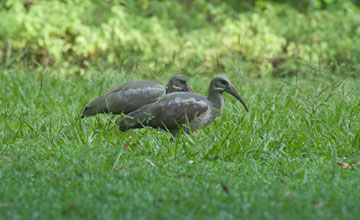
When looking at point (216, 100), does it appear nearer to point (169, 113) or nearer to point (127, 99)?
point (169, 113)

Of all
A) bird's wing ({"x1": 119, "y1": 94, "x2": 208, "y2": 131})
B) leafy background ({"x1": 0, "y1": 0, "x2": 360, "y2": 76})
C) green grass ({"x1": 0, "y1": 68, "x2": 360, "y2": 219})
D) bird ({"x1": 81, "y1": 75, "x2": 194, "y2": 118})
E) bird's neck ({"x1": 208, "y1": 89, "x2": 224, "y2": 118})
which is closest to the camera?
green grass ({"x1": 0, "y1": 68, "x2": 360, "y2": 219})

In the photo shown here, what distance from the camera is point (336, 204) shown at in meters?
3.23

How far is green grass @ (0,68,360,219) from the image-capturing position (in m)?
3.14

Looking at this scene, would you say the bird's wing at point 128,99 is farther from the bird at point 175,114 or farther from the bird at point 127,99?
the bird at point 175,114

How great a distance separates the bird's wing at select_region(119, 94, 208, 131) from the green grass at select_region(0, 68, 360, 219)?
0.42ft

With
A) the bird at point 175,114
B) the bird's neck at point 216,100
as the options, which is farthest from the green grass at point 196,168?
the bird's neck at point 216,100

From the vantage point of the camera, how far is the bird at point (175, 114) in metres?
4.99

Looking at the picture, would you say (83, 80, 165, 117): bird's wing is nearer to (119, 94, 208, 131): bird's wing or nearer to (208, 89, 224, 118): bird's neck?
(119, 94, 208, 131): bird's wing

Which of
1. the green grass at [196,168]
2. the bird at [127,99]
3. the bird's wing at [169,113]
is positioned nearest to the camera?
the green grass at [196,168]

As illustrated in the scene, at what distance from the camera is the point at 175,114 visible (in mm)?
5004

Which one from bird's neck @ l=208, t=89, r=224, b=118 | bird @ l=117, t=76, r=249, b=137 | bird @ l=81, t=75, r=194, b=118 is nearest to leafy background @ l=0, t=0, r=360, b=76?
bird @ l=81, t=75, r=194, b=118

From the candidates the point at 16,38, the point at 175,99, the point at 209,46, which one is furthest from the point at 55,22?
the point at 175,99

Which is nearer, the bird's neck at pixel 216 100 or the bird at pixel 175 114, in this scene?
the bird at pixel 175 114

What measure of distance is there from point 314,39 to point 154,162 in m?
8.35
